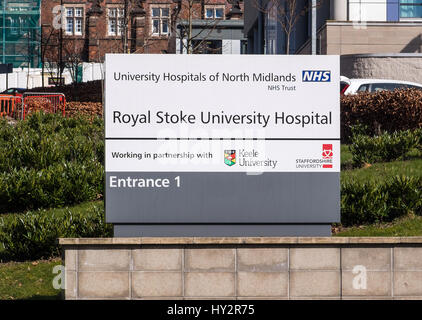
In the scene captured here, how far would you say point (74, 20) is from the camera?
75.9 metres

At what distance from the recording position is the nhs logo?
266 inches

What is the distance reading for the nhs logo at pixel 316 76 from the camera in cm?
677

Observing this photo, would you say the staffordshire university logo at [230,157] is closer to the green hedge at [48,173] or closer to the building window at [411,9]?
the green hedge at [48,173]

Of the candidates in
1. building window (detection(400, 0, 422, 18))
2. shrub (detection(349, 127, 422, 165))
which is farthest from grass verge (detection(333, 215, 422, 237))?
building window (detection(400, 0, 422, 18))

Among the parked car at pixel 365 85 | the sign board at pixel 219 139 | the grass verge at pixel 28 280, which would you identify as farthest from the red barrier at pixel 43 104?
the sign board at pixel 219 139

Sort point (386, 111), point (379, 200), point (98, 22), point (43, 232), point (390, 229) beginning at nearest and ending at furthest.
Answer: point (43, 232) → point (390, 229) → point (379, 200) → point (386, 111) → point (98, 22)

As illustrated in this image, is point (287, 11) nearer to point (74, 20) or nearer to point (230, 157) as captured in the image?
point (230, 157)

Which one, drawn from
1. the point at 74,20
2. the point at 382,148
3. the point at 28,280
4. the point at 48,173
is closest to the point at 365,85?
the point at 382,148

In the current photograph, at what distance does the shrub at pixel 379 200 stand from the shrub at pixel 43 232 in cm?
342

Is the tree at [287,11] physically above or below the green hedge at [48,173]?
above

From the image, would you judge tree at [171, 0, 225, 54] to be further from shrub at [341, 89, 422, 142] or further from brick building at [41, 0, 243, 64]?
shrub at [341, 89, 422, 142]

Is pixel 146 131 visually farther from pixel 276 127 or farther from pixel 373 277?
pixel 373 277

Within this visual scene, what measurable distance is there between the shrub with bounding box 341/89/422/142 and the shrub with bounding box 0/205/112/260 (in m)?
8.21

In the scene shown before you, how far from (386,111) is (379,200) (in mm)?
6578
